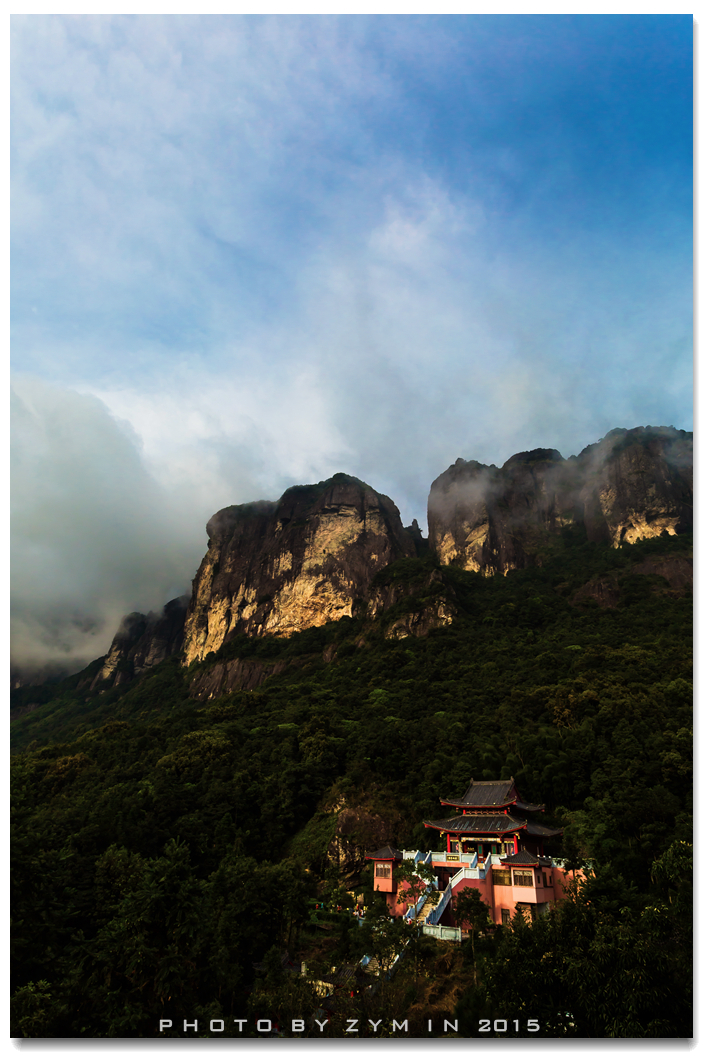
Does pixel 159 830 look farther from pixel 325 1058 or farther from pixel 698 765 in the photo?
pixel 698 765

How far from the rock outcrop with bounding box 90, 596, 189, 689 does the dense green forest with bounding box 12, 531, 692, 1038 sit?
34.4 m

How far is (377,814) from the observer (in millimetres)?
22453

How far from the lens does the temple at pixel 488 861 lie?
51.1 ft

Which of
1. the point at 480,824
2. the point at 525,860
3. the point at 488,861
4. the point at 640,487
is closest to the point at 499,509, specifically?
the point at 640,487

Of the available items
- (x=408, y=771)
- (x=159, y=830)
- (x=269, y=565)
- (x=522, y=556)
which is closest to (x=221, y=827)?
(x=159, y=830)

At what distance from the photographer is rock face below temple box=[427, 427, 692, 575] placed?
189 ft

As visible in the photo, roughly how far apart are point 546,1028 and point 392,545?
188 feet

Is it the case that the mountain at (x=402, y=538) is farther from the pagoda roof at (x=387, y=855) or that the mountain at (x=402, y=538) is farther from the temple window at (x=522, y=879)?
the temple window at (x=522, y=879)

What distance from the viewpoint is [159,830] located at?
21125mm

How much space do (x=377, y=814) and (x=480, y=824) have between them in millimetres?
5040

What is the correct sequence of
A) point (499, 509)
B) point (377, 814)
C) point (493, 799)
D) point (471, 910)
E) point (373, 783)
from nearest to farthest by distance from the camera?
point (471, 910) → point (493, 799) → point (377, 814) → point (373, 783) → point (499, 509)

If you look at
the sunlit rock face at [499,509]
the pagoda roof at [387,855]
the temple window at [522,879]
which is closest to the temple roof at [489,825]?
the pagoda roof at [387,855]

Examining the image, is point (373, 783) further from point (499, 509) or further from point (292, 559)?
point (499, 509)

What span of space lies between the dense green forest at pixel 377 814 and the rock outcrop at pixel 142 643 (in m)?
34.4
